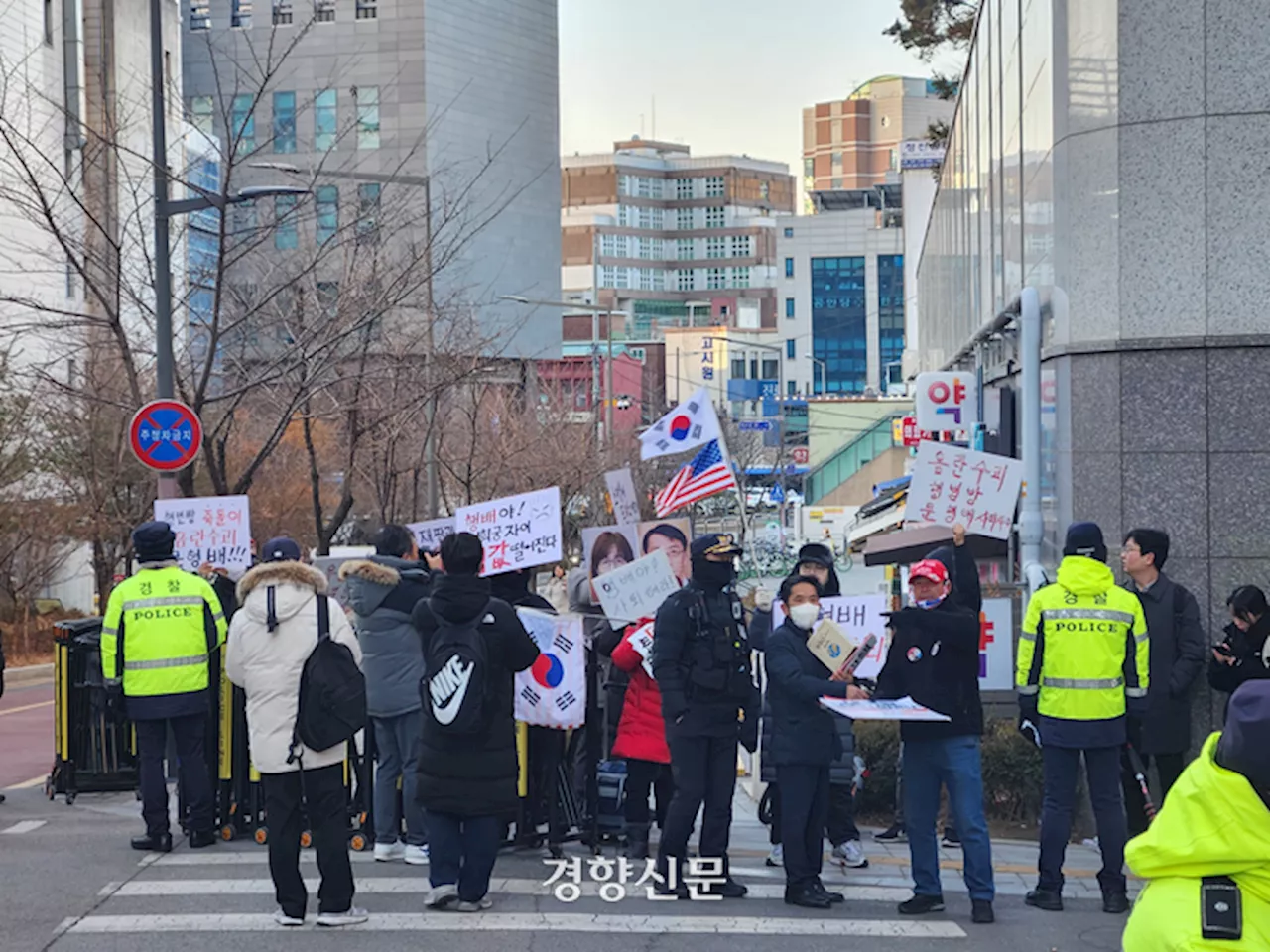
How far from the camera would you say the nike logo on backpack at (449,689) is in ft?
26.1

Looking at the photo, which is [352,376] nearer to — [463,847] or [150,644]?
[150,644]

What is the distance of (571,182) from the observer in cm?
18625

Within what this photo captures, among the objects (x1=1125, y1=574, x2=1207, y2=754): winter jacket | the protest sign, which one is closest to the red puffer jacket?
(x1=1125, y1=574, x2=1207, y2=754): winter jacket

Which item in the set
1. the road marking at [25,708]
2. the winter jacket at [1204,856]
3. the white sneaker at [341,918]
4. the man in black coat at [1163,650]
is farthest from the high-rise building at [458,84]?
the winter jacket at [1204,856]

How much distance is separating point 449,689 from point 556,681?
5.10 feet

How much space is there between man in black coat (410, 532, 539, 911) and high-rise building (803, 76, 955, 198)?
186103 mm

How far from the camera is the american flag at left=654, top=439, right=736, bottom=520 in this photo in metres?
12.4

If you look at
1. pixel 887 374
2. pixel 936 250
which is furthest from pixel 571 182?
pixel 936 250

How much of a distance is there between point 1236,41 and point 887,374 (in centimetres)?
13246

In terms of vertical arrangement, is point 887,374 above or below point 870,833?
above

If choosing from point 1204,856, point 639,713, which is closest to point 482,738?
point 639,713

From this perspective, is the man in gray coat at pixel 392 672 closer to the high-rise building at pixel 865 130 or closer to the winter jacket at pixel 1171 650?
the winter jacket at pixel 1171 650

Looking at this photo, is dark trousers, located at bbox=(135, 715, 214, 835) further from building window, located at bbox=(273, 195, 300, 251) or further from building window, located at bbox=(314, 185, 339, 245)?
building window, located at bbox=(314, 185, 339, 245)

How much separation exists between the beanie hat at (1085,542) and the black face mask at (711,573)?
179 centimetres
